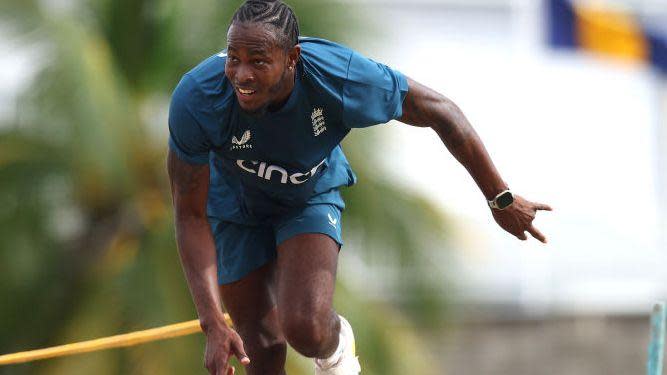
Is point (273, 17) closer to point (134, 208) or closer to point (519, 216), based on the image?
point (519, 216)

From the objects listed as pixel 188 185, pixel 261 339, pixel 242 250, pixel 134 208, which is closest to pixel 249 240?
pixel 242 250

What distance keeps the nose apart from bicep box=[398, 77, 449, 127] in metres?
0.77

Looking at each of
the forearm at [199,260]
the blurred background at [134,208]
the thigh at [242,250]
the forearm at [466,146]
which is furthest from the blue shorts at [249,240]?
the blurred background at [134,208]

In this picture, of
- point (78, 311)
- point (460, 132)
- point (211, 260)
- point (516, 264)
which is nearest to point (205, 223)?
point (211, 260)

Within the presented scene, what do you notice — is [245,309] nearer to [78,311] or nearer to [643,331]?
[78,311]

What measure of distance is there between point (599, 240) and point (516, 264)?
1128 millimetres

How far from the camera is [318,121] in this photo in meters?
5.82

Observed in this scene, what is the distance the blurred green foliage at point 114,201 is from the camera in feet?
35.0

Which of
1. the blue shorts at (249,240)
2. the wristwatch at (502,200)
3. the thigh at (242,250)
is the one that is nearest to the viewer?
the wristwatch at (502,200)

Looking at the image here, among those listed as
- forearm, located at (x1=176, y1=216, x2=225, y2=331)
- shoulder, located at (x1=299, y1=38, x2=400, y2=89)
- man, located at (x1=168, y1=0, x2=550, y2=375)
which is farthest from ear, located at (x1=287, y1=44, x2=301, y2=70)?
forearm, located at (x1=176, y1=216, x2=225, y2=331)

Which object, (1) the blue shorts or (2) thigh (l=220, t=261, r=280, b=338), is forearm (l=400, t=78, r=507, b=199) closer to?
(1) the blue shorts

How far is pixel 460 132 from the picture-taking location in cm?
598

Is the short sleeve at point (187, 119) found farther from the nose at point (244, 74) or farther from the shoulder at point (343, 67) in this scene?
the shoulder at point (343, 67)

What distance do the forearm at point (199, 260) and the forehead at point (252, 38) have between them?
85 cm
